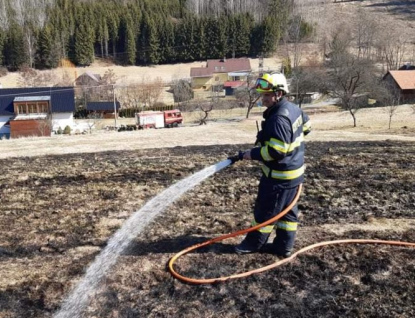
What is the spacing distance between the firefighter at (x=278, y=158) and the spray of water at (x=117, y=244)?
1.75 ft

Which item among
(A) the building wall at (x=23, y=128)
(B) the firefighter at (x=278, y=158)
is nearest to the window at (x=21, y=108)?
(A) the building wall at (x=23, y=128)

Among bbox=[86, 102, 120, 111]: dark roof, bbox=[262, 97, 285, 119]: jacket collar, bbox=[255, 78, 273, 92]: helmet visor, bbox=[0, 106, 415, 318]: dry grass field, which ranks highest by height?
bbox=[255, 78, 273, 92]: helmet visor

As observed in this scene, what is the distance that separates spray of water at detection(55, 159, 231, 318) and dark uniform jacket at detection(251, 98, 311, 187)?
1.71 ft

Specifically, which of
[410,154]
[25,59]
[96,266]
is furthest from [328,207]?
[25,59]

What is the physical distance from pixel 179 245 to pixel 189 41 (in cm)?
8853

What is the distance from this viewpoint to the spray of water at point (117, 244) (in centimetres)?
381

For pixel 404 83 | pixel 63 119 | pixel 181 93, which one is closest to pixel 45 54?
pixel 181 93

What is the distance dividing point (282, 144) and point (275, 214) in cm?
77

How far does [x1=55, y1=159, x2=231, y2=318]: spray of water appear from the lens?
3.81 m

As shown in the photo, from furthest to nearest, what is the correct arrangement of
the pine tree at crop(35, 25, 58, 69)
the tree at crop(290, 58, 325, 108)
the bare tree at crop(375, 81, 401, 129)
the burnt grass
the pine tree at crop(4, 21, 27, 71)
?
the pine tree at crop(35, 25, 58, 69) → the pine tree at crop(4, 21, 27, 71) → the tree at crop(290, 58, 325, 108) → the bare tree at crop(375, 81, 401, 129) → the burnt grass

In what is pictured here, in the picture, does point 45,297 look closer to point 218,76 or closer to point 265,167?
point 265,167

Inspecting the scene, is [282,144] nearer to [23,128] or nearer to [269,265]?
[269,265]

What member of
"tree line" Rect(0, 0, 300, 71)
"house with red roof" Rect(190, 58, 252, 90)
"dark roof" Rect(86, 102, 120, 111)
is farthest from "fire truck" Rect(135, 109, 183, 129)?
"tree line" Rect(0, 0, 300, 71)

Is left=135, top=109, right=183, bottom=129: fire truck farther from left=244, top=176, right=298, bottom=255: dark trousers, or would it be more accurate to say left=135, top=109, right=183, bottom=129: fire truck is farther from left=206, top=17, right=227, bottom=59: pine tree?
left=206, top=17, right=227, bottom=59: pine tree
